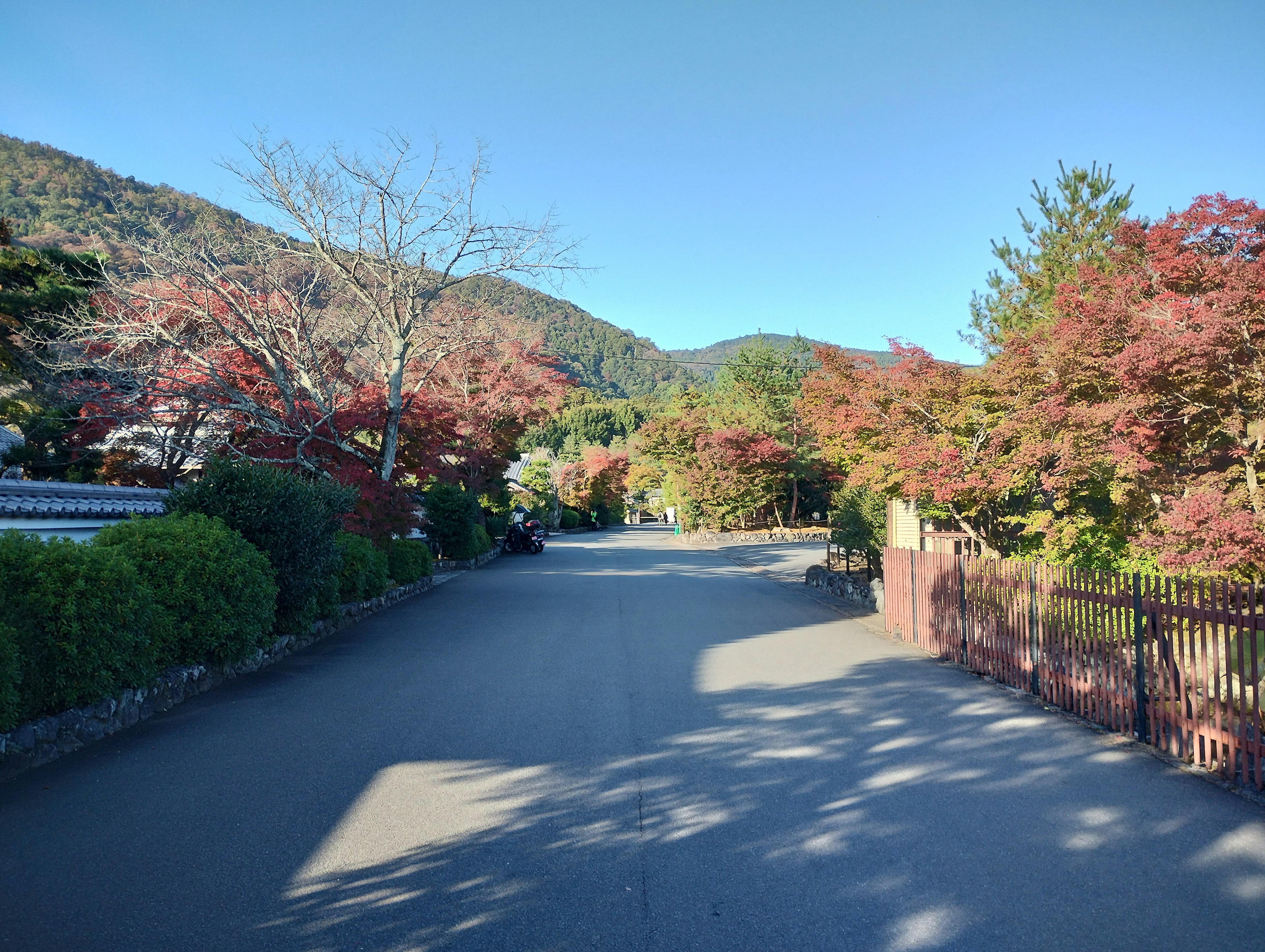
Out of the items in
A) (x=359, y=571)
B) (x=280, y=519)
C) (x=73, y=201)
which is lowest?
(x=359, y=571)

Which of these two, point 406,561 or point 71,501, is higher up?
point 71,501

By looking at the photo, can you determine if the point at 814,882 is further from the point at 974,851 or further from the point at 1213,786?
the point at 1213,786

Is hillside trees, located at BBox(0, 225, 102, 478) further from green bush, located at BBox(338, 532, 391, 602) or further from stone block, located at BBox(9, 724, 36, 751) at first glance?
stone block, located at BBox(9, 724, 36, 751)

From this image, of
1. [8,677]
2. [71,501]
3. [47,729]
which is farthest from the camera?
[71,501]

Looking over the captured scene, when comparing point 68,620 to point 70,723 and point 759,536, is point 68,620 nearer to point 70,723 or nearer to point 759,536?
point 70,723

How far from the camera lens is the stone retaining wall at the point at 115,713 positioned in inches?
224

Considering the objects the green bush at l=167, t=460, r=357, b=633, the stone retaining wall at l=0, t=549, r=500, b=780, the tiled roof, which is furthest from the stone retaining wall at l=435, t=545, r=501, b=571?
the stone retaining wall at l=0, t=549, r=500, b=780

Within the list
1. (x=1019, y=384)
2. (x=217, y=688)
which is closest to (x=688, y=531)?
(x=1019, y=384)

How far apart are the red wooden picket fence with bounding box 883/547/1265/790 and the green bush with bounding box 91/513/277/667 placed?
26.7 feet

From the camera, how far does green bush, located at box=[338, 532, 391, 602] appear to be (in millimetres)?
13000

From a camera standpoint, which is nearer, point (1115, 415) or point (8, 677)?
point (8, 677)

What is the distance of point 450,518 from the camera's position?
2530 cm

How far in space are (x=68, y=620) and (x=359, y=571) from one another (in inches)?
289

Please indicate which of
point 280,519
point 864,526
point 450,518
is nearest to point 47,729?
point 280,519
